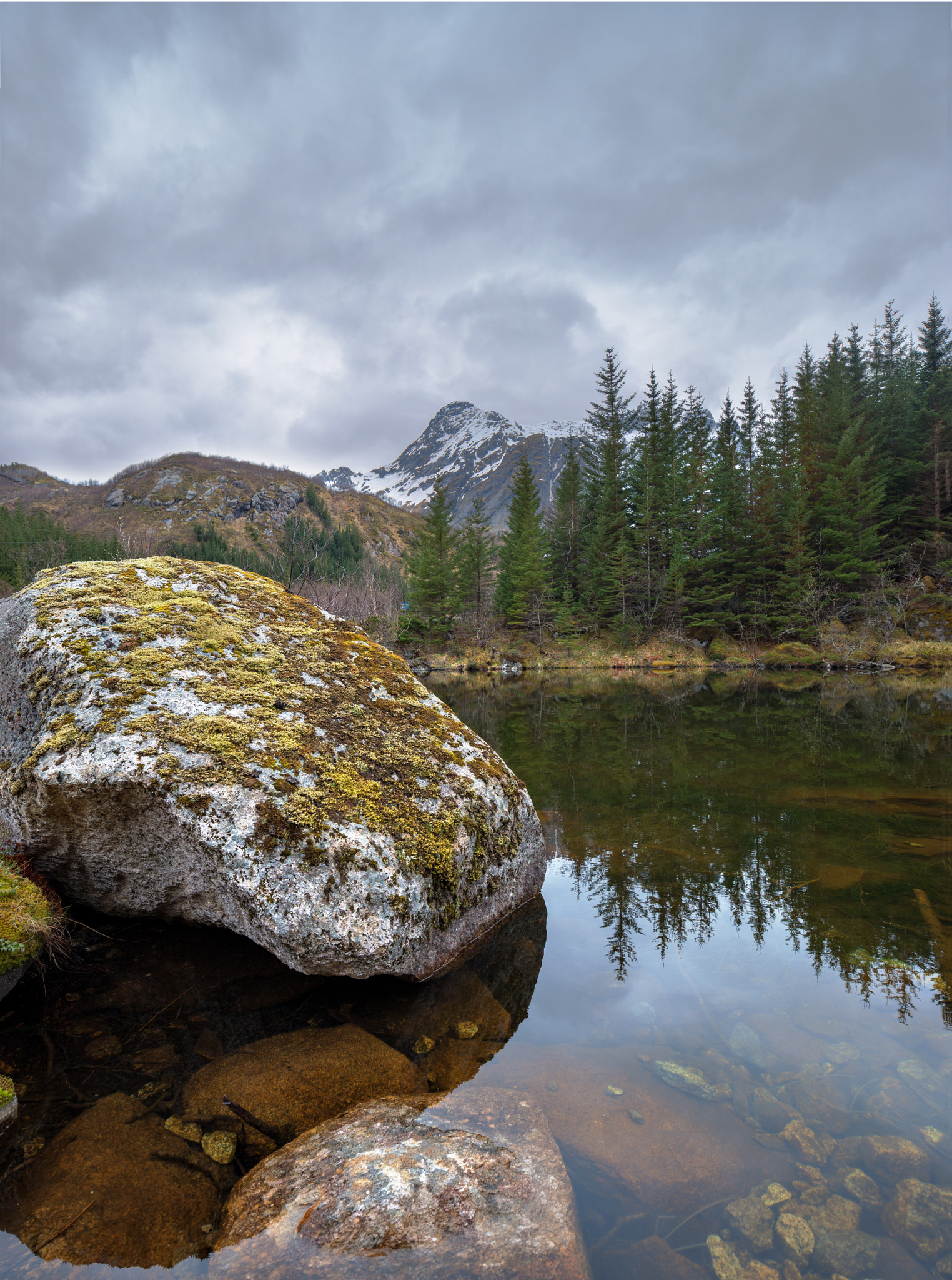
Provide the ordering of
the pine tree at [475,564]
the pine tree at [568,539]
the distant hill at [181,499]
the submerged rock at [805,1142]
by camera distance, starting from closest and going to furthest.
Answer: the submerged rock at [805,1142]
the pine tree at [475,564]
the pine tree at [568,539]
the distant hill at [181,499]

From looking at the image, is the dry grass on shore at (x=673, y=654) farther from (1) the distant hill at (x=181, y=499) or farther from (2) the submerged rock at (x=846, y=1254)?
(1) the distant hill at (x=181, y=499)

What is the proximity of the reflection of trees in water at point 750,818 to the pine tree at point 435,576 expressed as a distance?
30.9 m

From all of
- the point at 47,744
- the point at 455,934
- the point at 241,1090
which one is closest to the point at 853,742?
the point at 455,934

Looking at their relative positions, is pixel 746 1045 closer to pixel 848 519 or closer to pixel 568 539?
pixel 848 519

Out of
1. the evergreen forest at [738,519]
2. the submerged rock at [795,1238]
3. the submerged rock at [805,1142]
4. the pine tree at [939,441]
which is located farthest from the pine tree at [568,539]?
the submerged rock at [795,1238]

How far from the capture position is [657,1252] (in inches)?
97.3

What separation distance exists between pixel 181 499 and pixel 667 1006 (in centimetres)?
16468

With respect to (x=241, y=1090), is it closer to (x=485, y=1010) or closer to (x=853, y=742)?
(x=485, y=1010)

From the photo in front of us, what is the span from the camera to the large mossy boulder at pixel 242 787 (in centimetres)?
394

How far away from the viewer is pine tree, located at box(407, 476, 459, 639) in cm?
4897

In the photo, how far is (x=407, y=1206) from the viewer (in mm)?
2438

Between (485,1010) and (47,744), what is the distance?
3.87 meters

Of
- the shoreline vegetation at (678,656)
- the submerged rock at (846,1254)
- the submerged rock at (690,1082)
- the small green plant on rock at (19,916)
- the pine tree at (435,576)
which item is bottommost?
the submerged rock at (690,1082)

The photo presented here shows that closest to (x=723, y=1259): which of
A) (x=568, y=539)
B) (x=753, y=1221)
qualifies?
(x=753, y=1221)
